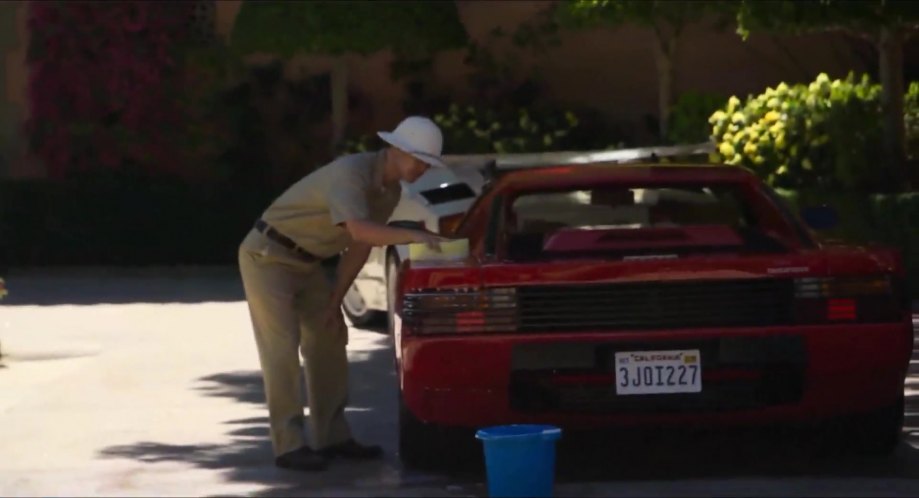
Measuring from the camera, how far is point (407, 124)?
8.35 m

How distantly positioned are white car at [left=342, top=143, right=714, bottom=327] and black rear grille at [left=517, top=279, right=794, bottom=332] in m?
4.43

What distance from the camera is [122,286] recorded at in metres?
19.8

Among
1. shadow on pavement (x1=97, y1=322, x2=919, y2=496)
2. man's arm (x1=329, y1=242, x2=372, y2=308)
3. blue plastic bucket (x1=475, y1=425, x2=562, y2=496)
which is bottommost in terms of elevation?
shadow on pavement (x1=97, y1=322, x2=919, y2=496)

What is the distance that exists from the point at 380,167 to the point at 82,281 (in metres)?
12.4

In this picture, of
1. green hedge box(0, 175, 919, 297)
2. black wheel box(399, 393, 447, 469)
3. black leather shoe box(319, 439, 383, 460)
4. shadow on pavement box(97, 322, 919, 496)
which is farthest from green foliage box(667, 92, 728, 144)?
black wheel box(399, 393, 447, 469)

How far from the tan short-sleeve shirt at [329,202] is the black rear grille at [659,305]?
2.86ft

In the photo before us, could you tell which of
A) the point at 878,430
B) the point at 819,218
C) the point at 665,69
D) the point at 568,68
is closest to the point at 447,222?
the point at 819,218

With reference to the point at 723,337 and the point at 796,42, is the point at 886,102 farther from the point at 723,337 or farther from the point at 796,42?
the point at 723,337

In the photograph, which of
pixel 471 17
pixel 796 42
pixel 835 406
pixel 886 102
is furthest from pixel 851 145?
pixel 835 406

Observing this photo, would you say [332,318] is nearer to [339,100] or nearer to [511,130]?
[511,130]

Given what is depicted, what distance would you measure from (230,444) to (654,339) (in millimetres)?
2552

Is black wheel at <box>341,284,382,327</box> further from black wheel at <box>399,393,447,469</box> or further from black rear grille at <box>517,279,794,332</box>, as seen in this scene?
black rear grille at <box>517,279,794,332</box>

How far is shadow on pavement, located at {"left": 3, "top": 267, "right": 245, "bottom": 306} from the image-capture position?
18.1 metres

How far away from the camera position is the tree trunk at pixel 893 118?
17.0m
